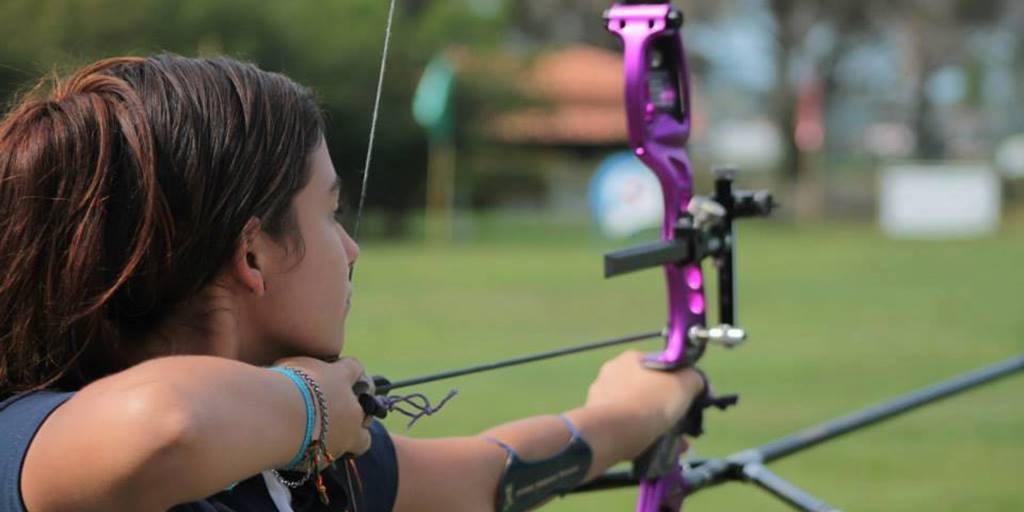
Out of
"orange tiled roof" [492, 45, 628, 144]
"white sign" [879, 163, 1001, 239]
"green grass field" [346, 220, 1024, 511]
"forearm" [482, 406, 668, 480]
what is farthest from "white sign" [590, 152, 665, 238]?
"forearm" [482, 406, 668, 480]

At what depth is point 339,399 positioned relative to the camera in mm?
1204

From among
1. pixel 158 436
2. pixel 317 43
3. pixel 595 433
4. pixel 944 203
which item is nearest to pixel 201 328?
pixel 158 436

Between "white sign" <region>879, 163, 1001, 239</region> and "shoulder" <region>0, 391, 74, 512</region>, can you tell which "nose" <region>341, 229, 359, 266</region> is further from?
"white sign" <region>879, 163, 1001, 239</region>

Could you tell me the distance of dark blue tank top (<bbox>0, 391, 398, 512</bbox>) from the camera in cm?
107

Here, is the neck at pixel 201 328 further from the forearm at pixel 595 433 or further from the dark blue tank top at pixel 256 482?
the forearm at pixel 595 433

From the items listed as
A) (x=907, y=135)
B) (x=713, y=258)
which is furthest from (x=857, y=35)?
(x=713, y=258)

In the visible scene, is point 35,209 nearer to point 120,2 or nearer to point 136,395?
point 136,395

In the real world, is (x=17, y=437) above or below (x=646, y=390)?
above

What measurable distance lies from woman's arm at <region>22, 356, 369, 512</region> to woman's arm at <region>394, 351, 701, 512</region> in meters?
0.51

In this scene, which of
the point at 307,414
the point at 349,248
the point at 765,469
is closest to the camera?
the point at 307,414

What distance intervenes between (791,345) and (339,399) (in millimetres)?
7789

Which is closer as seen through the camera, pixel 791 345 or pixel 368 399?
pixel 368 399

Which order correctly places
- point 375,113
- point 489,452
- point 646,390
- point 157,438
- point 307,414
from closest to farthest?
1. point 157,438
2. point 307,414
3. point 375,113
4. point 489,452
5. point 646,390

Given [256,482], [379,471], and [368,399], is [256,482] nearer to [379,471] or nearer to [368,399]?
[368,399]
